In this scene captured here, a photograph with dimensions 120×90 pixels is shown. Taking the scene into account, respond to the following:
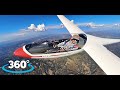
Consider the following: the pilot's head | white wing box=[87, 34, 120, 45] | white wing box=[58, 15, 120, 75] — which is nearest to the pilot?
the pilot's head

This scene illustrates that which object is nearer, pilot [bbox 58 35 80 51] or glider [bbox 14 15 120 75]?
glider [bbox 14 15 120 75]

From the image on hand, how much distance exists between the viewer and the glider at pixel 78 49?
5367 millimetres

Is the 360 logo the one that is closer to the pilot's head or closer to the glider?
the glider

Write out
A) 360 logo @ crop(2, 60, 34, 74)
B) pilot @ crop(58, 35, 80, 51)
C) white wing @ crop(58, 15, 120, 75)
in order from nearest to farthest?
white wing @ crop(58, 15, 120, 75) < 360 logo @ crop(2, 60, 34, 74) < pilot @ crop(58, 35, 80, 51)

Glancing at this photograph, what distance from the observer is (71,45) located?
18.1 feet

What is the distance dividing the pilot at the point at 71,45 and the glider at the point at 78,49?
5 centimetres

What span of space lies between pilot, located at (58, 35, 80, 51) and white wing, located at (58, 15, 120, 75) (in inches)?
4.5

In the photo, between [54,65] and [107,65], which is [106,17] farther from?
[54,65]

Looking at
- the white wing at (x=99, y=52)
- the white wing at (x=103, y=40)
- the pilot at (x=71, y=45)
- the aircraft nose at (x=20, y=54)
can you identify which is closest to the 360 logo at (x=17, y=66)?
the aircraft nose at (x=20, y=54)

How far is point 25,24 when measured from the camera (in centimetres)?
551

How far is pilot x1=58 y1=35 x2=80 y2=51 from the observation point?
216 inches

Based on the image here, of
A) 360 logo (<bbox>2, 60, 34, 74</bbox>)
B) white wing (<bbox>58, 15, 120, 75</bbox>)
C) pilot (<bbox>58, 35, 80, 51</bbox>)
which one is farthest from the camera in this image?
pilot (<bbox>58, 35, 80, 51</bbox>)
